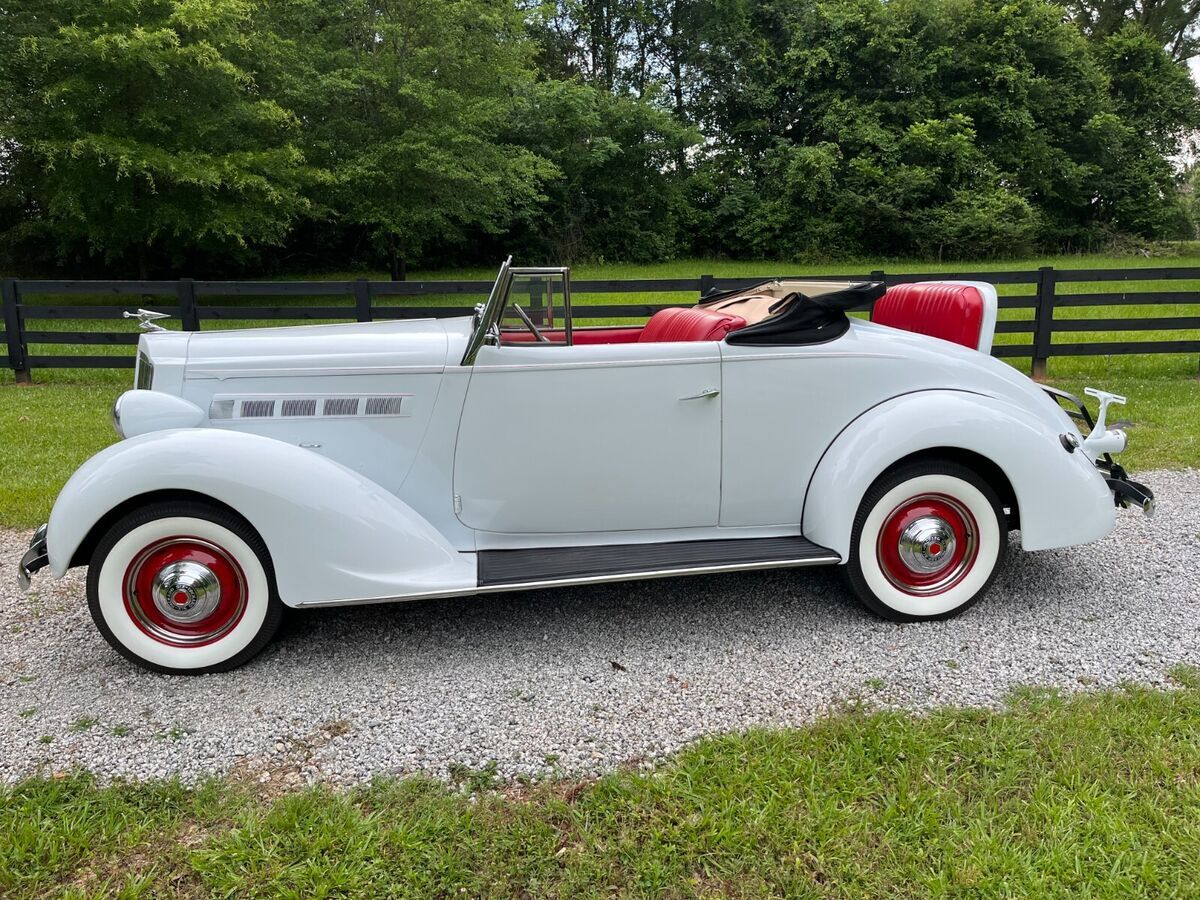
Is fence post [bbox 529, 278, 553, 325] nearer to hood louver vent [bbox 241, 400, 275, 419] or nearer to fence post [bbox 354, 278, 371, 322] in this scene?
hood louver vent [bbox 241, 400, 275, 419]

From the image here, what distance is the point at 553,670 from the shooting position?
3115 millimetres

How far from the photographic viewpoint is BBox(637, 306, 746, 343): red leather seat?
3.47m

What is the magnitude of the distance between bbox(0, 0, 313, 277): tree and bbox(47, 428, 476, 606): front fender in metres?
13.7

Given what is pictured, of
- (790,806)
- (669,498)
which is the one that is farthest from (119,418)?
(790,806)

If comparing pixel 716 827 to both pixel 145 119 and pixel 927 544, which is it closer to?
pixel 927 544

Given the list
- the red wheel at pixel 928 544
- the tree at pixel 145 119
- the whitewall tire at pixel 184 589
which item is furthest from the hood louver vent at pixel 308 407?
the tree at pixel 145 119

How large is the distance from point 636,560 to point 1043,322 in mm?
8027

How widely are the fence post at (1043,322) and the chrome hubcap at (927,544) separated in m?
6.87

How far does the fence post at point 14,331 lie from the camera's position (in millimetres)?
9445

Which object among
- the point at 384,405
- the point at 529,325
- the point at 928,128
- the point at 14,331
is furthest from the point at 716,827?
the point at 928,128

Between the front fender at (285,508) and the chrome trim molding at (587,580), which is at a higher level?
the front fender at (285,508)

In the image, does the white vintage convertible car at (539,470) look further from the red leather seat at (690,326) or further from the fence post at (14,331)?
the fence post at (14,331)

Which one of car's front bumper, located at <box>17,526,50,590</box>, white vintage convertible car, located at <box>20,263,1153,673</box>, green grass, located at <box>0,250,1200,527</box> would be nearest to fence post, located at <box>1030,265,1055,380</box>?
green grass, located at <box>0,250,1200,527</box>

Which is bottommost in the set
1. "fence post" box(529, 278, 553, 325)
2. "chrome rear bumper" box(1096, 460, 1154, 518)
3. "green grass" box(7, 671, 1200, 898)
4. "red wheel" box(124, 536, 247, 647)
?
"green grass" box(7, 671, 1200, 898)
